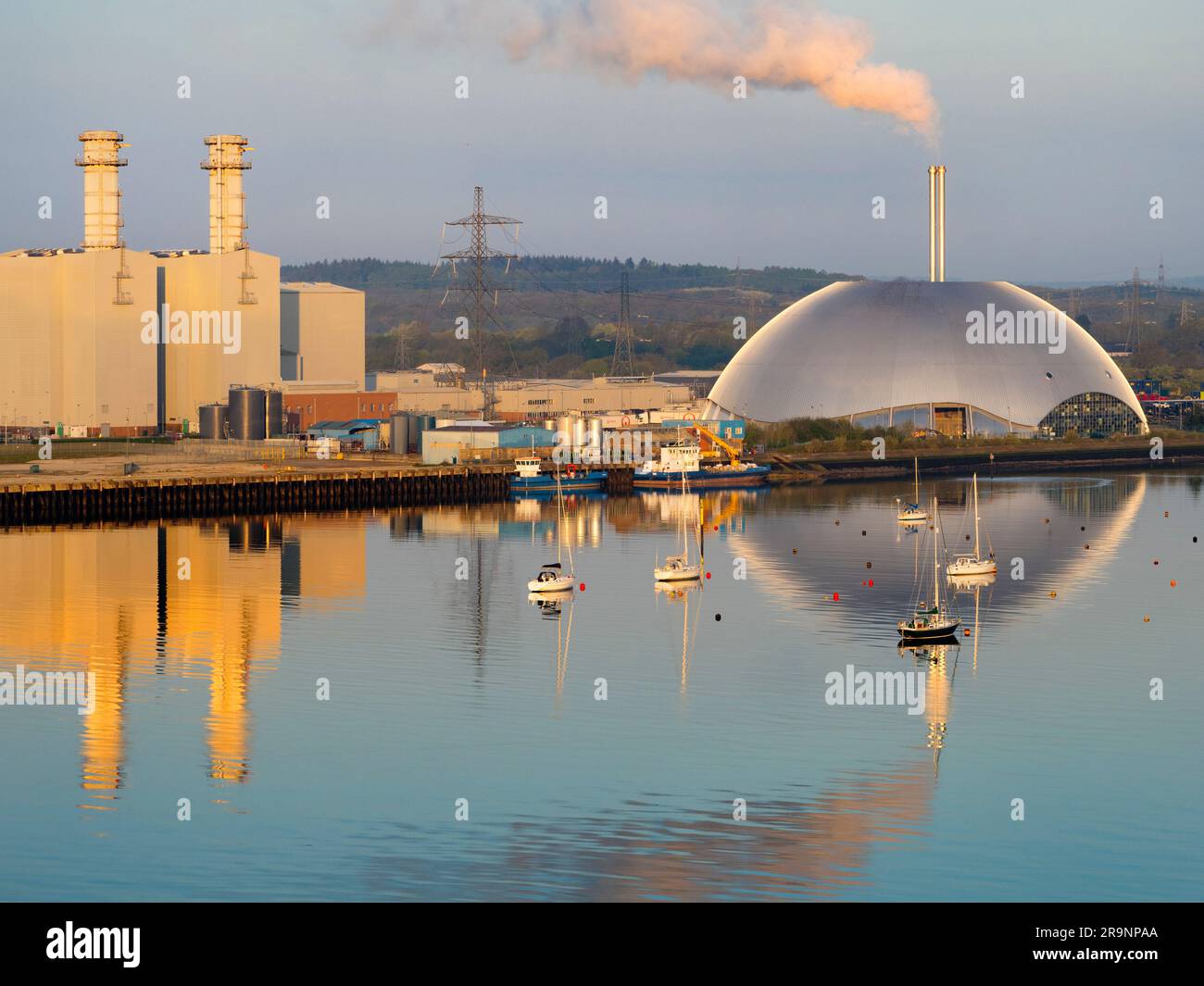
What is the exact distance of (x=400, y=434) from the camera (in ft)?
Result: 324

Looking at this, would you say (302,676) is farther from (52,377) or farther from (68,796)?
(52,377)

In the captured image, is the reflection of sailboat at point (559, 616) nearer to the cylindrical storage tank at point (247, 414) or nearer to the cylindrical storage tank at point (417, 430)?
the cylindrical storage tank at point (417, 430)

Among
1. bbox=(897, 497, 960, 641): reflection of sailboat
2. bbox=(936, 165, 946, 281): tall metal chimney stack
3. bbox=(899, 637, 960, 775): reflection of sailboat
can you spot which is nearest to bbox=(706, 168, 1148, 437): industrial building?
bbox=(936, 165, 946, 281): tall metal chimney stack

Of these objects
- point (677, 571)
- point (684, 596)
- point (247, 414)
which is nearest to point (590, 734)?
point (684, 596)

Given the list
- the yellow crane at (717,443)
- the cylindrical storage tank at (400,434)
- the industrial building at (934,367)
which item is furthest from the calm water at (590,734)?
the industrial building at (934,367)

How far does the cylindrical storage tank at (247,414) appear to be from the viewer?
320ft

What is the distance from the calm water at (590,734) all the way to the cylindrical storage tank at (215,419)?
39.8 meters

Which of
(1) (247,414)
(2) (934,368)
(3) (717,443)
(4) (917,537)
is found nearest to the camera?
(4) (917,537)

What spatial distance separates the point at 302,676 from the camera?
37.6 meters

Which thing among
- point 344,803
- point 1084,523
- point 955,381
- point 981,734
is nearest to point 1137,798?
point 981,734

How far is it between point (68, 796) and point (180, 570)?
87.9ft

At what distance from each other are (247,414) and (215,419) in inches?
74.7

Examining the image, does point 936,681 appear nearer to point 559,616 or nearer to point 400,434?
point 559,616
